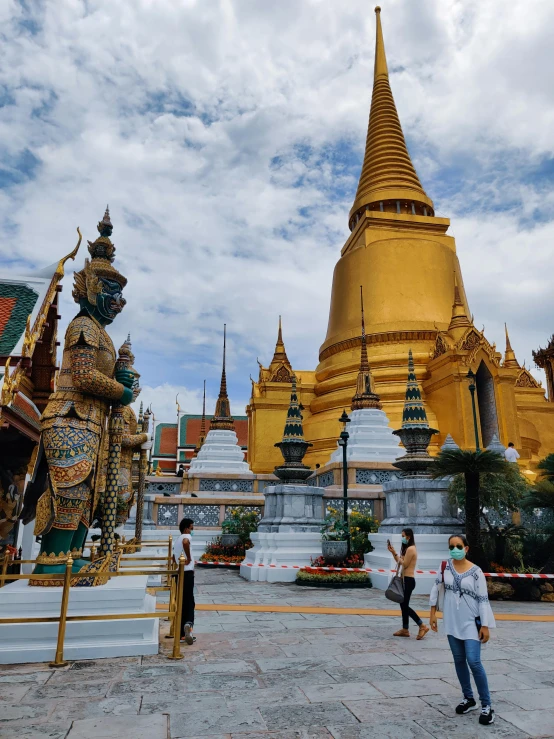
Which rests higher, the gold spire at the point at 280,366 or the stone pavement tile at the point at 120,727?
the gold spire at the point at 280,366

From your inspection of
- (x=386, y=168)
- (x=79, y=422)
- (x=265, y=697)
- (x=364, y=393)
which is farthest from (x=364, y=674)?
(x=386, y=168)

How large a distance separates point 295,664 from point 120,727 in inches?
64.9

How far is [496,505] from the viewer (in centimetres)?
892

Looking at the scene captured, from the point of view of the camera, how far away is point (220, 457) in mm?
18109

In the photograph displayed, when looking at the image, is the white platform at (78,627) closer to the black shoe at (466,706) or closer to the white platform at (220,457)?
the black shoe at (466,706)

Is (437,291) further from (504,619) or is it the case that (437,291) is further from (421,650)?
(421,650)

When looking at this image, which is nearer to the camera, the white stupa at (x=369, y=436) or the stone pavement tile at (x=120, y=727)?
the stone pavement tile at (x=120, y=727)

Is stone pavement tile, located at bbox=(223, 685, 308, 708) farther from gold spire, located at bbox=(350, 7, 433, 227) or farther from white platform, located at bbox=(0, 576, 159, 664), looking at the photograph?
gold spire, located at bbox=(350, 7, 433, 227)

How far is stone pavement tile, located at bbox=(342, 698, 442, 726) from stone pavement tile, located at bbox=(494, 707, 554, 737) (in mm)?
407

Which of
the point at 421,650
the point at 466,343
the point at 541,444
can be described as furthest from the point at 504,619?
the point at 541,444

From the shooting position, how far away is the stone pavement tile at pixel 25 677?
12.3ft

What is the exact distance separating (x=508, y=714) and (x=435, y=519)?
6.17 metres

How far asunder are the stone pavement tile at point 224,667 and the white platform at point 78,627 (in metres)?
0.53

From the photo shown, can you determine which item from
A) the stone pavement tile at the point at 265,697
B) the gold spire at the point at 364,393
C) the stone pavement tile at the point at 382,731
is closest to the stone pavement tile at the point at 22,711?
the stone pavement tile at the point at 265,697
